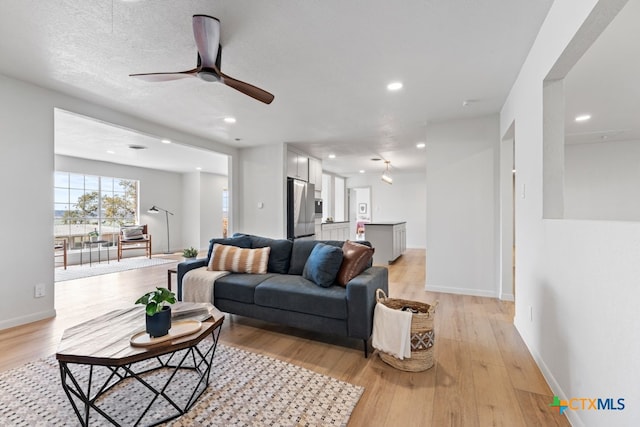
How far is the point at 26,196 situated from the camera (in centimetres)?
302

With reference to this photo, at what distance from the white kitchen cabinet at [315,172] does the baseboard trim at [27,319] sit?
485 cm

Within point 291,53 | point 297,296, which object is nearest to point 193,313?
point 297,296

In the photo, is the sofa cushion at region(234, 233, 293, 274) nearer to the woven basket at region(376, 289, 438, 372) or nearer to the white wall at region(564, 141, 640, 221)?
the woven basket at region(376, 289, 438, 372)

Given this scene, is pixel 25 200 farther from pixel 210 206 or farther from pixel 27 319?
pixel 210 206

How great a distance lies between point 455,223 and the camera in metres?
4.14

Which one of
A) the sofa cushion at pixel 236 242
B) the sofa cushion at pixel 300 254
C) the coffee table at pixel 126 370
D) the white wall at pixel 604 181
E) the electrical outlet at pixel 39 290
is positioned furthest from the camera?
the white wall at pixel 604 181

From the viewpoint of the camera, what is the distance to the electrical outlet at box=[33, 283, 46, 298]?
311 cm

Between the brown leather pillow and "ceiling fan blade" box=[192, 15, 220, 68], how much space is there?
189cm

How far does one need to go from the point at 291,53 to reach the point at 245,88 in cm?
52

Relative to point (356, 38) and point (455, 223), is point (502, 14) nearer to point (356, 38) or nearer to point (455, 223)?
point (356, 38)

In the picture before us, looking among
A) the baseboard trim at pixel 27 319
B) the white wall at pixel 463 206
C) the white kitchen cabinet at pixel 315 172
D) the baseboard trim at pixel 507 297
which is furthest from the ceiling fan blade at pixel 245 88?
the white kitchen cabinet at pixel 315 172

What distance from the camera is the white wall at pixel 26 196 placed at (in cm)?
289

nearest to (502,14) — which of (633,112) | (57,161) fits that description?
(633,112)

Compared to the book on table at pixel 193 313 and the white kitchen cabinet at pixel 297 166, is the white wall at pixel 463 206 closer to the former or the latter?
the white kitchen cabinet at pixel 297 166
